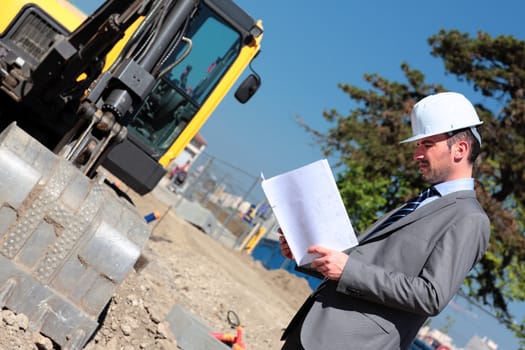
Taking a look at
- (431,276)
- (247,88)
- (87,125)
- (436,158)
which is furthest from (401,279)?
(247,88)

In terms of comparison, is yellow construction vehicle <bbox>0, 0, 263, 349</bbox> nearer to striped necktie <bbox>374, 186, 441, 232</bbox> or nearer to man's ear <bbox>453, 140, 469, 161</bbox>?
striped necktie <bbox>374, 186, 441, 232</bbox>

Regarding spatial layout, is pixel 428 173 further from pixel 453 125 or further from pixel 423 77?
pixel 423 77

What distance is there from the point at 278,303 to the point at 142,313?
1169 cm

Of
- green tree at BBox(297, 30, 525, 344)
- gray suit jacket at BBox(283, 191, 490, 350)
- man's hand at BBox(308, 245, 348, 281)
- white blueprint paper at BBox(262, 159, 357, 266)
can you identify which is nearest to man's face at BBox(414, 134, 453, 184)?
gray suit jacket at BBox(283, 191, 490, 350)

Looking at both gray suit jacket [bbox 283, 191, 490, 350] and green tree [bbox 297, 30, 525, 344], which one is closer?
gray suit jacket [bbox 283, 191, 490, 350]

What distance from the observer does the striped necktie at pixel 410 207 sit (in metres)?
2.98

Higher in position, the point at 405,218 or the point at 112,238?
the point at 405,218

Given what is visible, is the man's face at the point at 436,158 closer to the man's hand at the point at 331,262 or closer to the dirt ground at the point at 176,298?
the man's hand at the point at 331,262

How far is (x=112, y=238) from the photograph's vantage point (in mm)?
4539

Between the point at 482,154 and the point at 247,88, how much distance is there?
13.5m

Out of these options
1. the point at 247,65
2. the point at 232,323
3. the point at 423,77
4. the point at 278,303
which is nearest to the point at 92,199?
the point at 247,65

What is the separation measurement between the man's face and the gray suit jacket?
0.37 feet

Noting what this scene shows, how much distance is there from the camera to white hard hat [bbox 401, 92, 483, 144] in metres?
2.89

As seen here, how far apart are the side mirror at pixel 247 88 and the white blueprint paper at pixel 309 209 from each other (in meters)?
5.21
